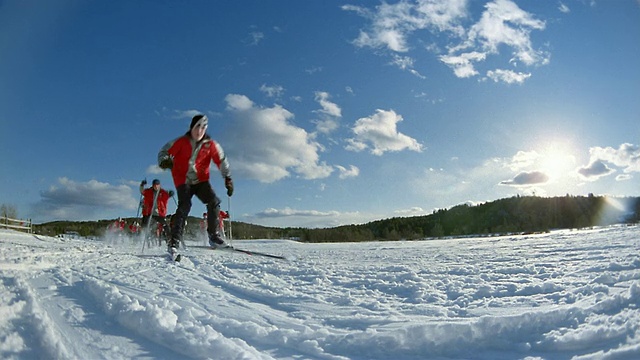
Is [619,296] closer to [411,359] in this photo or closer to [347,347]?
[411,359]

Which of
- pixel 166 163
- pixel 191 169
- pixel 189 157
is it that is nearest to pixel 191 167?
pixel 191 169

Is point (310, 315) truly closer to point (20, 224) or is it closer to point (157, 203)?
point (157, 203)

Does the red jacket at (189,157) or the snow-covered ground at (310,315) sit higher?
the red jacket at (189,157)

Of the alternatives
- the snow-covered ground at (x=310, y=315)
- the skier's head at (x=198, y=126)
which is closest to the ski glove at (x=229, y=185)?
the skier's head at (x=198, y=126)

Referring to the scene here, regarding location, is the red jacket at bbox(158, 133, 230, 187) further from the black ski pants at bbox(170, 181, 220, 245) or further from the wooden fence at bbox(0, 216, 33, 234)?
the wooden fence at bbox(0, 216, 33, 234)

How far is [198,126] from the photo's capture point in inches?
223

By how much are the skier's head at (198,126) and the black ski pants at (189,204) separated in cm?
73

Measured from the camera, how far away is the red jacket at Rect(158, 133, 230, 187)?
565cm

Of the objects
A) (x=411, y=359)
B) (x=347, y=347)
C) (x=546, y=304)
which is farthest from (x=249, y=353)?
(x=546, y=304)

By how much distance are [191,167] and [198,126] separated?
1.96ft

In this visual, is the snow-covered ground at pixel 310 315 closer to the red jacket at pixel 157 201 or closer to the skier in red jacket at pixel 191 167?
the skier in red jacket at pixel 191 167

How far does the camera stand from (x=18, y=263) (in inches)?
145

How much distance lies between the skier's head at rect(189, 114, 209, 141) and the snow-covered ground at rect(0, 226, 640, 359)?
2.14m

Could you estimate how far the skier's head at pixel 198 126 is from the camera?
566 centimetres
